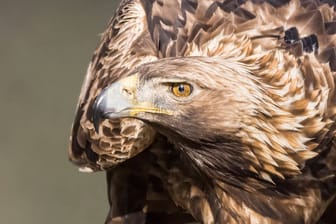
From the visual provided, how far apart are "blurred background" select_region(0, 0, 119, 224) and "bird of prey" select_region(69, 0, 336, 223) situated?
36.9 inches

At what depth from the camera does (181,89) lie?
5.09ft

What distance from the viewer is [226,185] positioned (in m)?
1.73

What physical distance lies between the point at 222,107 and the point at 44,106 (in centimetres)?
169

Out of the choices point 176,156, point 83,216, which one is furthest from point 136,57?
point 83,216

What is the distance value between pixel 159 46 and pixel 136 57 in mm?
64

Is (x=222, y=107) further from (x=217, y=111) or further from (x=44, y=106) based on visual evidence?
(x=44, y=106)

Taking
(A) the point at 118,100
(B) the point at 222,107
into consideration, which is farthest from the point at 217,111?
(A) the point at 118,100

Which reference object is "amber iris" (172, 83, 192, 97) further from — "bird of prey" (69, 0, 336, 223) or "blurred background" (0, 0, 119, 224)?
"blurred background" (0, 0, 119, 224)

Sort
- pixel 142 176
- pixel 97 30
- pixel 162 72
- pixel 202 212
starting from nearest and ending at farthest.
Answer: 1. pixel 162 72
2. pixel 202 212
3. pixel 142 176
4. pixel 97 30

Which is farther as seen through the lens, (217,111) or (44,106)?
(44,106)

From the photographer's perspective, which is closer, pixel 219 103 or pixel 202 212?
pixel 219 103

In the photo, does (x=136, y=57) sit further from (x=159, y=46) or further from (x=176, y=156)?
(x=176, y=156)

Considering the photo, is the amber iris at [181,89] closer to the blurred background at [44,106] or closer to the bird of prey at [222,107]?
the bird of prey at [222,107]

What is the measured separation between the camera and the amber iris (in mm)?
1547
